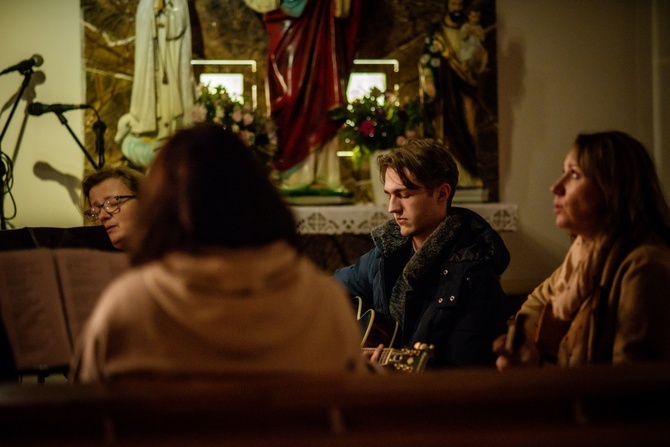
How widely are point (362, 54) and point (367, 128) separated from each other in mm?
1008

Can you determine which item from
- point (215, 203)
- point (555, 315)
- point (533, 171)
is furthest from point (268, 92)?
point (215, 203)

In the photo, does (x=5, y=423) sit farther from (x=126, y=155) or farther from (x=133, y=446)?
(x=126, y=155)

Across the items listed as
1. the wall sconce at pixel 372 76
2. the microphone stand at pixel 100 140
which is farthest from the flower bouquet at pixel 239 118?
the wall sconce at pixel 372 76

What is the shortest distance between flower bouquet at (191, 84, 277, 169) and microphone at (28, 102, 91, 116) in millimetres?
875

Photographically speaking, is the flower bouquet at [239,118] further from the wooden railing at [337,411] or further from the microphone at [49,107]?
the wooden railing at [337,411]

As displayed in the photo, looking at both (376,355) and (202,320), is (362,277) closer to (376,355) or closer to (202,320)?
(376,355)

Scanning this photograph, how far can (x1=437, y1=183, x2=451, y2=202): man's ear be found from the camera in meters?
2.83

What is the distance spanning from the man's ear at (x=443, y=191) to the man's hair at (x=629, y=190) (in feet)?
2.82

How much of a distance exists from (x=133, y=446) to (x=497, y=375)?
0.66m

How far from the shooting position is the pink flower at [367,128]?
212 inches

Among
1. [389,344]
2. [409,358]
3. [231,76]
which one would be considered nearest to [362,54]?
[231,76]

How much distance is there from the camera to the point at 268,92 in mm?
5809

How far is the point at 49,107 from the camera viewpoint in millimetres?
5465

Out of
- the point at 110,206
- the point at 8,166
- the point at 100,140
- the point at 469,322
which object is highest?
the point at 100,140
